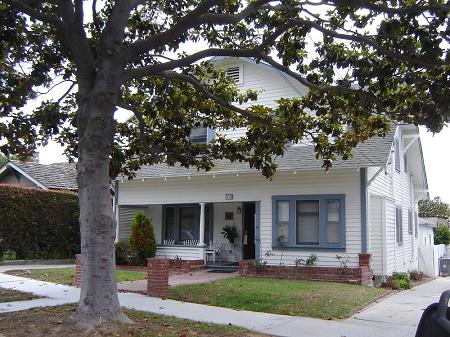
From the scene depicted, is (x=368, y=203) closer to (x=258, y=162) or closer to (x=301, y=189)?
(x=301, y=189)

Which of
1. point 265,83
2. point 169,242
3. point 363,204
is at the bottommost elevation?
point 169,242

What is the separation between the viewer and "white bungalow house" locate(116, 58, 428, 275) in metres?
16.1

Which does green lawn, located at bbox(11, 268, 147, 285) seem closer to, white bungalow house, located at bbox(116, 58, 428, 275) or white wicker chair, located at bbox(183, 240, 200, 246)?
white wicker chair, located at bbox(183, 240, 200, 246)

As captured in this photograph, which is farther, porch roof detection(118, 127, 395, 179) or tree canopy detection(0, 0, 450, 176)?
porch roof detection(118, 127, 395, 179)

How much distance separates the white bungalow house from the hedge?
2.13 m

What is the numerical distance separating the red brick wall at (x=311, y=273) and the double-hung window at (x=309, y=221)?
105 cm

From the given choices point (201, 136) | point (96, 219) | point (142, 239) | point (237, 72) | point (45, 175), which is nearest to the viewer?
point (96, 219)

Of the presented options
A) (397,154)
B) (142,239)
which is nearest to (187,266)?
(142,239)

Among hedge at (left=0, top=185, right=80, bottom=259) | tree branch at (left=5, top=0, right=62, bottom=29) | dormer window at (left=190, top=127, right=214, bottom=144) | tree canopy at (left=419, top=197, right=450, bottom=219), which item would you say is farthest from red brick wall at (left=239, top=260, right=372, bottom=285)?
tree canopy at (left=419, top=197, right=450, bottom=219)

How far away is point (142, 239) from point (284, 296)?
29.3 ft

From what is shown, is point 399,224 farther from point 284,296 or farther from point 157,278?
point 157,278

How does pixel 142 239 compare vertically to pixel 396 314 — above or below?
above

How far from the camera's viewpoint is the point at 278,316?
9500 mm

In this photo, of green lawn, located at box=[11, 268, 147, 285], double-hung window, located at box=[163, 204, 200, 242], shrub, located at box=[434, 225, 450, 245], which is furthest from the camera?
shrub, located at box=[434, 225, 450, 245]
